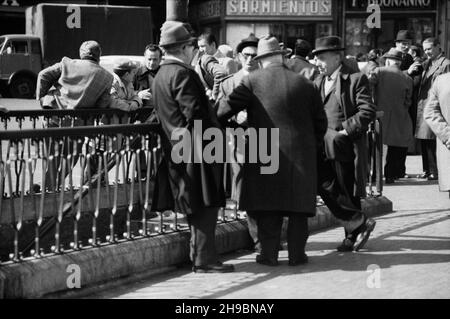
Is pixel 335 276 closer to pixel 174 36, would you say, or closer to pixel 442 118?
pixel 174 36

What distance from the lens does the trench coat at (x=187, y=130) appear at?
26.8ft

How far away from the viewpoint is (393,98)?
15.5 meters

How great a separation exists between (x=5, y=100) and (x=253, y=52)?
23138 mm

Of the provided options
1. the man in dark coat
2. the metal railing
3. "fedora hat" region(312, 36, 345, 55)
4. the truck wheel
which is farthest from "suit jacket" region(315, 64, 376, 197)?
the truck wheel

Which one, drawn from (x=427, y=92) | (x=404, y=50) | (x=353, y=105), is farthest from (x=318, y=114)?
(x=404, y=50)

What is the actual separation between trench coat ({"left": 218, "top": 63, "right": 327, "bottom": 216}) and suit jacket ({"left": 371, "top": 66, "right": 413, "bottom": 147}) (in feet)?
22.7

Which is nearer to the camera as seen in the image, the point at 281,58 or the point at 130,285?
the point at 130,285

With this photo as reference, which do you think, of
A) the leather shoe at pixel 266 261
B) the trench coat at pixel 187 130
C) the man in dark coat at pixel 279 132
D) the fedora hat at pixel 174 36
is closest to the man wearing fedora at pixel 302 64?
the man in dark coat at pixel 279 132

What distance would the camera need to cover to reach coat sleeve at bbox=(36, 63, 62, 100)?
11.6 meters

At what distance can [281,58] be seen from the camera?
8711 millimetres

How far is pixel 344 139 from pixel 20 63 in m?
25.8
